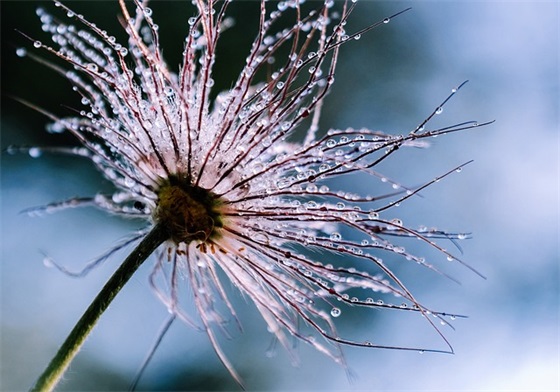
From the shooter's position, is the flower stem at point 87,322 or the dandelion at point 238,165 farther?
the dandelion at point 238,165

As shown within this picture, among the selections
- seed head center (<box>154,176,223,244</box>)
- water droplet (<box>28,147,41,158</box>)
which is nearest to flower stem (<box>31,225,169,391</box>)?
seed head center (<box>154,176,223,244</box>)

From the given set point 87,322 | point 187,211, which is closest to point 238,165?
point 187,211

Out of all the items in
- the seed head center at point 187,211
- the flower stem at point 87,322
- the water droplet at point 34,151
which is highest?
the seed head center at point 187,211

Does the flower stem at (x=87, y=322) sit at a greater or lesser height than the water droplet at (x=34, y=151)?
lesser

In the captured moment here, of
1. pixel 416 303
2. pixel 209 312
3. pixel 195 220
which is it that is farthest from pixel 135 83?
pixel 416 303

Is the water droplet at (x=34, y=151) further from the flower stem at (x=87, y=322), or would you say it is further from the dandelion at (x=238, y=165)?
the flower stem at (x=87, y=322)

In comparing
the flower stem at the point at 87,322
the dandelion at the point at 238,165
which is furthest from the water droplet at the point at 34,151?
the flower stem at the point at 87,322

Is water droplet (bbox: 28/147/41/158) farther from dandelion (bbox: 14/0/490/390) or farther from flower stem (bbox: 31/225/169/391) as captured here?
flower stem (bbox: 31/225/169/391)
